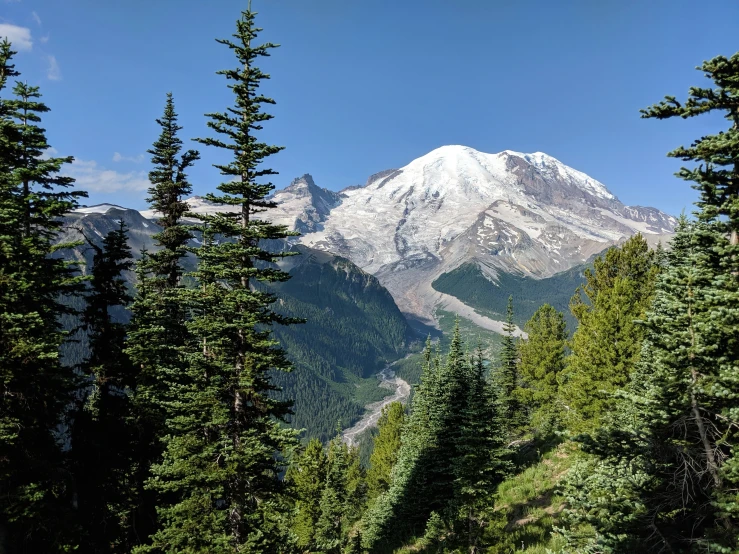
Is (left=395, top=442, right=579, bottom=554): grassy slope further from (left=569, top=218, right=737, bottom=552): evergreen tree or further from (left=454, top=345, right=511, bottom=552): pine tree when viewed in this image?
(left=569, top=218, right=737, bottom=552): evergreen tree

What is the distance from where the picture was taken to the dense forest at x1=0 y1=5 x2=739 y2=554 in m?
8.82

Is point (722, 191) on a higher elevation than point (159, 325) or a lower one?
higher

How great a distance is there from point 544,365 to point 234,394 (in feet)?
122

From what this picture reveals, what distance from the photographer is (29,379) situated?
47.1 feet

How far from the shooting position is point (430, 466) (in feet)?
110

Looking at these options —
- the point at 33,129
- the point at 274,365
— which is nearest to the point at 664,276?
the point at 274,365

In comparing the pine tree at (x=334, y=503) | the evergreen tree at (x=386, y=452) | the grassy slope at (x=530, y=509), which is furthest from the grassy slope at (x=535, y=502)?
the evergreen tree at (x=386, y=452)

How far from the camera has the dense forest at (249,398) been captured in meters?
8.82

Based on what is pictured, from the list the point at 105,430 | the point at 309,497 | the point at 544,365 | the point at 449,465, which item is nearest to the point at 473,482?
the point at 449,465

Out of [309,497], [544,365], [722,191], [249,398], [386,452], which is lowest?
[386,452]

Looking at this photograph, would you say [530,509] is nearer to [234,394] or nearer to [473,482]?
[473,482]

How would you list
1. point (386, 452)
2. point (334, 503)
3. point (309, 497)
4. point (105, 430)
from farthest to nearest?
point (386, 452) → point (309, 497) → point (334, 503) → point (105, 430)

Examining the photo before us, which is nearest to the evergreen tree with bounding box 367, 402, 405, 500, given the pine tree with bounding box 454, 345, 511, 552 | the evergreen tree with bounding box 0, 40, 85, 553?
the pine tree with bounding box 454, 345, 511, 552

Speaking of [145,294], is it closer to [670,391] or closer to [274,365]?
[274,365]
